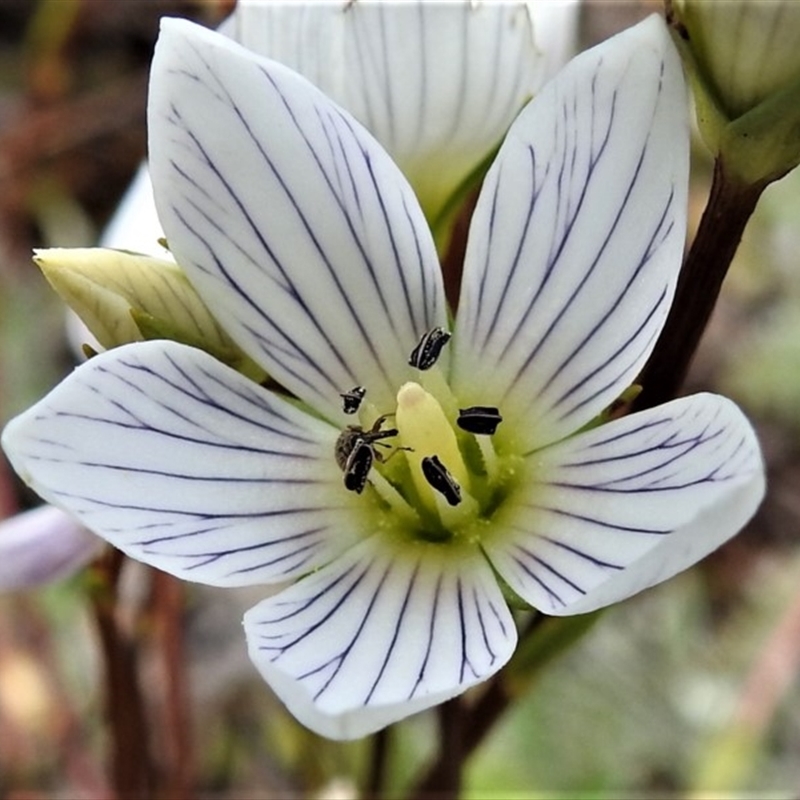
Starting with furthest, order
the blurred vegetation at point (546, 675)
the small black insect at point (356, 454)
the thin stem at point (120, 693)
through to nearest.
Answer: the blurred vegetation at point (546, 675) → the thin stem at point (120, 693) → the small black insect at point (356, 454)

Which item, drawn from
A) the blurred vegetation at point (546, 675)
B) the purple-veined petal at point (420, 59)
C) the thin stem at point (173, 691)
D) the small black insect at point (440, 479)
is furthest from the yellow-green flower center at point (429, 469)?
the blurred vegetation at point (546, 675)

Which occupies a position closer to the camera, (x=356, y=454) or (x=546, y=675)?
(x=356, y=454)

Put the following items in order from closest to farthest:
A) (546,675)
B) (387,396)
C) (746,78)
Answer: (746,78)
(387,396)
(546,675)

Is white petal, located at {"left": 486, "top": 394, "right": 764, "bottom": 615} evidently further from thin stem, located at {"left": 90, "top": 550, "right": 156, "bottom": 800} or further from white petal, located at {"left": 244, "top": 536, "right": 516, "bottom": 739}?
thin stem, located at {"left": 90, "top": 550, "right": 156, "bottom": 800}

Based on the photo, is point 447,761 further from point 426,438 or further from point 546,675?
point 546,675

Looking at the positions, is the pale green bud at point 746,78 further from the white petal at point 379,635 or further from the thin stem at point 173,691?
the thin stem at point 173,691

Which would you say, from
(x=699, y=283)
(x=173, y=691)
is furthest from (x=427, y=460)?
(x=173, y=691)
